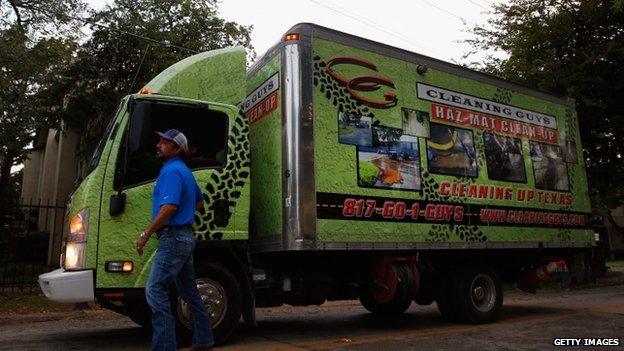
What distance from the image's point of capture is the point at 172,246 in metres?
4.22

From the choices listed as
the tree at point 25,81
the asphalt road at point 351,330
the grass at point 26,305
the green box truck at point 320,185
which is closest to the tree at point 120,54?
the tree at point 25,81

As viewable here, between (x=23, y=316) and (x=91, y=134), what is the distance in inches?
324

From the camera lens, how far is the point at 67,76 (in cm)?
1369

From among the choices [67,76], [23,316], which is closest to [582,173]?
[23,316]

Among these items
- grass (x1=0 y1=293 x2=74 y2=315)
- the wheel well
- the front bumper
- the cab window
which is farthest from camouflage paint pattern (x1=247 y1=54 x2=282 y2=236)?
grass (x1=0 y1=293 x2=74 y2=315)

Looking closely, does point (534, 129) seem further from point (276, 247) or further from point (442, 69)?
point (276, 247)

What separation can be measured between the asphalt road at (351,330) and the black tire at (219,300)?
0.27 m

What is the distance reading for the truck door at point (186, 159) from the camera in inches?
189

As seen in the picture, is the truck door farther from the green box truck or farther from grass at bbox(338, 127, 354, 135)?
grass at bbox(338, 127, 354, 135)

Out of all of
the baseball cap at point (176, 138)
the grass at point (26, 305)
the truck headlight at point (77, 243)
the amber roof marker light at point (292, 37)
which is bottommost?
the grass at point (26, 305)

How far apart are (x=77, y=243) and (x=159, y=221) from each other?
1.23 metres

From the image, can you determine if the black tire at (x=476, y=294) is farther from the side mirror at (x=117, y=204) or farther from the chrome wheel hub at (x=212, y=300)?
the side mirror at (x=117, y=204)

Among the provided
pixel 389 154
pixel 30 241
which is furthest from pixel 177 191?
pixel 30 241

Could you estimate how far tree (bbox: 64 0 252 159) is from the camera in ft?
47.3
